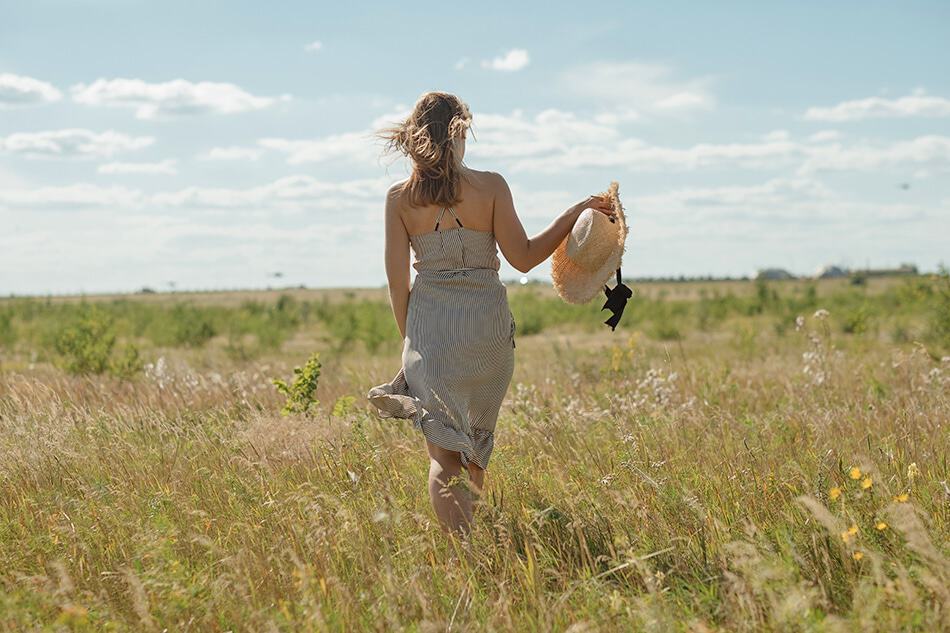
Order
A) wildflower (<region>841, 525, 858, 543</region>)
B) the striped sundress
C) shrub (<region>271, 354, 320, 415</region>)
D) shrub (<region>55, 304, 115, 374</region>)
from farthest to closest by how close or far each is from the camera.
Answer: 1. shrub (<region>55, 304, 115, 374</region>)
2. shrub (<region>271, 354, 320, 415</region>)
3. the striped sundress
4. wildflower (<region>841, 525, 858, 543</region>)

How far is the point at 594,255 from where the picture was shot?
445cm

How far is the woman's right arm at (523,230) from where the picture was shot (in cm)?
429

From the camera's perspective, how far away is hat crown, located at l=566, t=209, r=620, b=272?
4402mm

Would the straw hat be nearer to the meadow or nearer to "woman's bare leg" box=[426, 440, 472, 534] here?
the meadow

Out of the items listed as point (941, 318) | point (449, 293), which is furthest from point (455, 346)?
point (941, 318)

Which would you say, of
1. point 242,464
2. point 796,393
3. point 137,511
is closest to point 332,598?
point 137,511

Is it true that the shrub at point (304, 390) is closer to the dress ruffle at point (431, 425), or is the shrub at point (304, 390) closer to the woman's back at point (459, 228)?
the dress ruffle at point (431, 425)

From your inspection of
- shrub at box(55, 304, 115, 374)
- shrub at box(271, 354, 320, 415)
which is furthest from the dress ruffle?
shrub at box(55, 304, 115, 374)

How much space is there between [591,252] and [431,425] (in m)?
1.10

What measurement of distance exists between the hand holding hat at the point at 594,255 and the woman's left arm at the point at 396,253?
77 centimetres

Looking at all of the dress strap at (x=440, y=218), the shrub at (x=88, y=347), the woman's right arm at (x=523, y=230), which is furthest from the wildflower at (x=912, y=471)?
the shrub at (x=88, y=347)

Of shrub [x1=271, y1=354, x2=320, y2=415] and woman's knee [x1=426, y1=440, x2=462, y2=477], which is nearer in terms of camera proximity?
woman's knee [x1=426, y1=440, x2=462, y2=477]

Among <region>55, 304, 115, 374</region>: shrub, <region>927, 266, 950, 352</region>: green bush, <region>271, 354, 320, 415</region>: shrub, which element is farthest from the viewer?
<region>55, 304, 115, 374</region>: shrub

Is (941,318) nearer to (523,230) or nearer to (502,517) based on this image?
(523,230)
